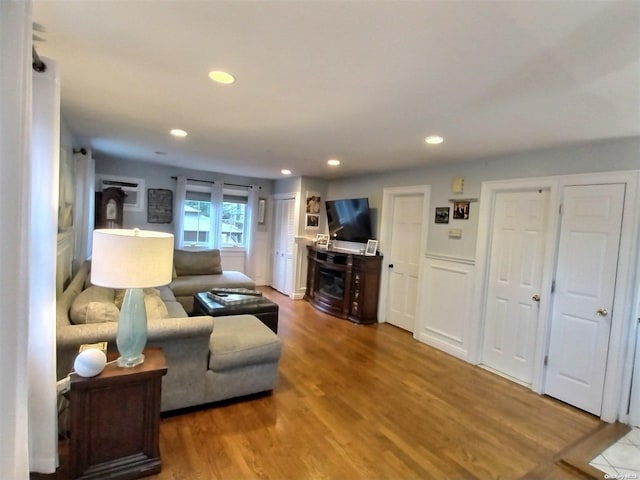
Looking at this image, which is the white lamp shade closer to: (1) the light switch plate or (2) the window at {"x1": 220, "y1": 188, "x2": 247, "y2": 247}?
(1) the light switch plate

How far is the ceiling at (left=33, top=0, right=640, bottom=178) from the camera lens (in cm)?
124

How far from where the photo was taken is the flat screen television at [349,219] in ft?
16.4

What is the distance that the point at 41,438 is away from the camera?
1.61 m

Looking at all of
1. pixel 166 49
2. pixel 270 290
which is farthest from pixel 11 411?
pixel 270 290

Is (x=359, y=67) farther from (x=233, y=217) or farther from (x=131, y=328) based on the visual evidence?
(x=233, y=217)

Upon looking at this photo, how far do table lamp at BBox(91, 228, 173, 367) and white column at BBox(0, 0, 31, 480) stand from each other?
553 mm

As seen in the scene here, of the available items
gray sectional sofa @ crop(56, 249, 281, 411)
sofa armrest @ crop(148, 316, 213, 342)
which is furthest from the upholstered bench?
sofa armrest @ crop(148, 316, 213, 342)

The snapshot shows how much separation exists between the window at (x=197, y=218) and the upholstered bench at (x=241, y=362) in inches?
148

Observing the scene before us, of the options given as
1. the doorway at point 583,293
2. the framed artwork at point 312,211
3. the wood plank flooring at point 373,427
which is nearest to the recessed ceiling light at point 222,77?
the wood plank flooring at point 373,427

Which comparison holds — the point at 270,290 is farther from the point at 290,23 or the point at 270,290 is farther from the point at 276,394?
the point at 290,23

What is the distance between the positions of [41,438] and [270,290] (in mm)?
4998

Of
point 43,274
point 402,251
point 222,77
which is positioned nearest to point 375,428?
point 43,274

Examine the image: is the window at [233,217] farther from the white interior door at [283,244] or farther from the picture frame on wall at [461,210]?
the picture frame on wall at [461,210]

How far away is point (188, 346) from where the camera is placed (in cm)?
228
